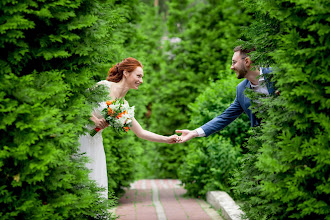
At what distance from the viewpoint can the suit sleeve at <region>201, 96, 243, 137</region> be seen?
566 cm

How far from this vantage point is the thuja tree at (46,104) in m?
3.38

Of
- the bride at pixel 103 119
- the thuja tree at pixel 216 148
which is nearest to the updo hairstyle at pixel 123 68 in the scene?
the bride at pixel 103 119

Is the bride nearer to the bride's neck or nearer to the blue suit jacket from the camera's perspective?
the bride's neck

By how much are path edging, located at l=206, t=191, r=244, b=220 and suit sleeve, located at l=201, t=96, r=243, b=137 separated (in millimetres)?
1116

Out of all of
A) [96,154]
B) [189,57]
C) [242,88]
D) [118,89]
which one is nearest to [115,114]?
[96,154]

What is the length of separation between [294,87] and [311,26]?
1.70ft

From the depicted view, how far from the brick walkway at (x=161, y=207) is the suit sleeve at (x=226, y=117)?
1.65 m

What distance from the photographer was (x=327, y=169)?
3.46m

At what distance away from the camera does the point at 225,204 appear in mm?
6773

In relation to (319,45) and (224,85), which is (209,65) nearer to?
(224,85)

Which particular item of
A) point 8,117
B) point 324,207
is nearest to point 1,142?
point 8,117

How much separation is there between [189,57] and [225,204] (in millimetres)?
8741

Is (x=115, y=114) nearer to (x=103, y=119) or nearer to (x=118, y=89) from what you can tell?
(x=103, y=119)

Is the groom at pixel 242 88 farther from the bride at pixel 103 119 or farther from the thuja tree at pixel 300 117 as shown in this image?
the thuja tree at pixel 300 117
